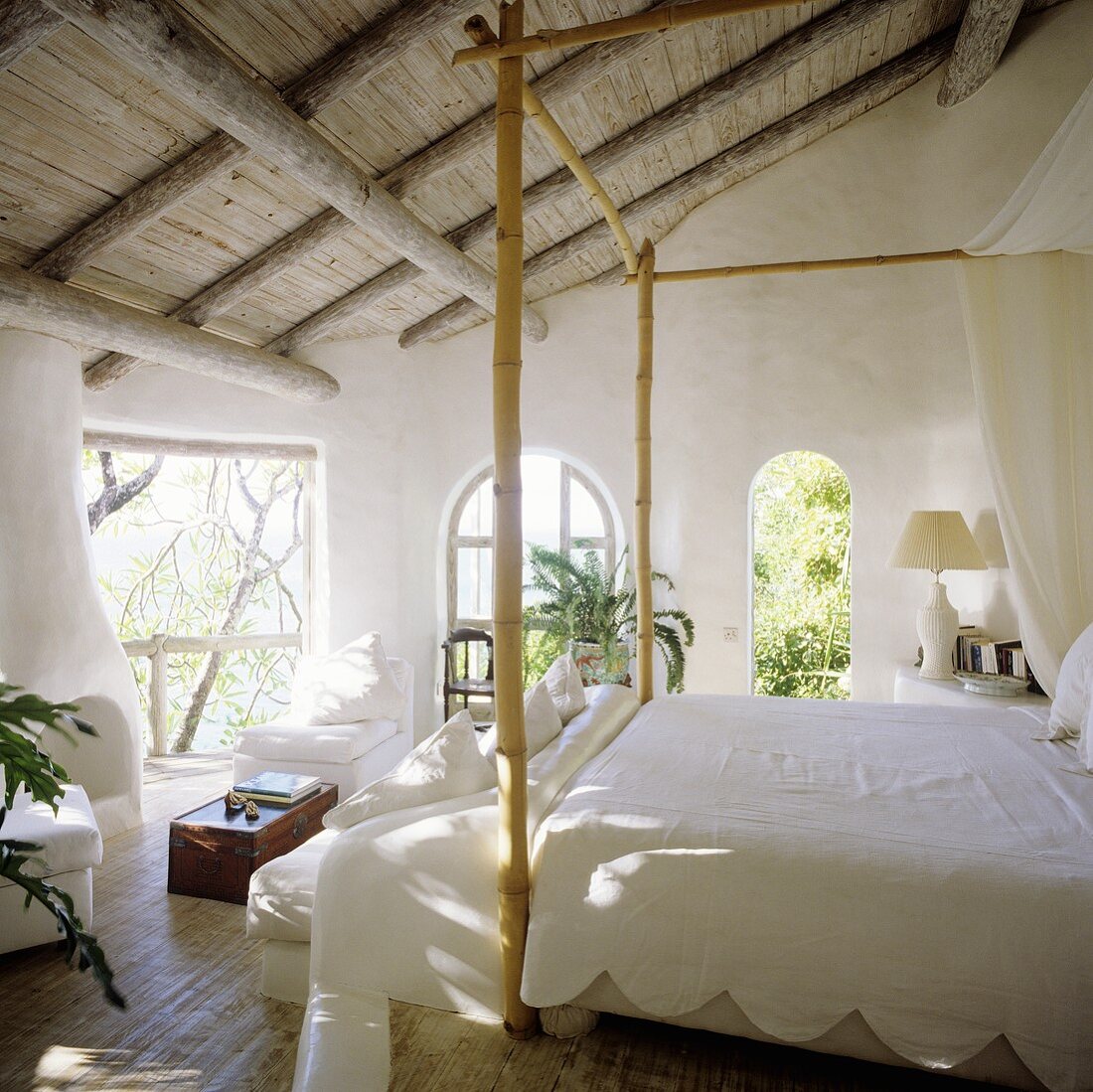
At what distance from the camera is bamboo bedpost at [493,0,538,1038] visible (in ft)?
6.86

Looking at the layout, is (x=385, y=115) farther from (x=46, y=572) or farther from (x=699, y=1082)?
(x=699, y=1082)

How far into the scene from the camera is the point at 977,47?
4090 mm

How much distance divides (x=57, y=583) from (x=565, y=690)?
2.45 metres

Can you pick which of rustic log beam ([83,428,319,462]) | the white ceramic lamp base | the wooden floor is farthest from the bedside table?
rustic log beam ([83,428,319,462])

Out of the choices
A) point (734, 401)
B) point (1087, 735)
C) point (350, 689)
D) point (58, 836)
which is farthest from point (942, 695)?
point (58, 836)

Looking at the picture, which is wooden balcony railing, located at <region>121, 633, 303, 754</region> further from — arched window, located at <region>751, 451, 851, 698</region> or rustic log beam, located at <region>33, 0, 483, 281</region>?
arched window, located at <region>751, 451, 851, 698</region>

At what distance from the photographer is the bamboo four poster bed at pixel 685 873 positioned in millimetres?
1748

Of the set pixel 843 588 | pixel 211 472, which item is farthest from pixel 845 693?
pixel 211 472

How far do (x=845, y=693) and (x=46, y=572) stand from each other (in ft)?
16.3

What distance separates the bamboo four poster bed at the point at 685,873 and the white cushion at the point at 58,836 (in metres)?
1.05

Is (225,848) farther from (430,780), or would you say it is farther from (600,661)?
(600,661)

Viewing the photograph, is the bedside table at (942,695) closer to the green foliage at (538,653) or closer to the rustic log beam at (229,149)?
the green foliage at (538,653)

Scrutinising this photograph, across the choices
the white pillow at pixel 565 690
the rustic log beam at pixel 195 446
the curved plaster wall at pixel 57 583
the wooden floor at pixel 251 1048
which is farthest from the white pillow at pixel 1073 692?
the rustic log beam at pixel 195 446

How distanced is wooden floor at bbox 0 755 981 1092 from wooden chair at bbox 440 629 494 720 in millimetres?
2652
